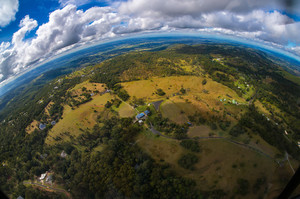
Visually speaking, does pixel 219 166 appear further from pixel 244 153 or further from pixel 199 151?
pixel 244 153

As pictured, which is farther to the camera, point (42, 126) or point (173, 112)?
point (42, 126)

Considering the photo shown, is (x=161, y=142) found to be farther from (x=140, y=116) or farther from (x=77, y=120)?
(x=77, y=120)

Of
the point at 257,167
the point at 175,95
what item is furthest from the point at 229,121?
the point at 175,95

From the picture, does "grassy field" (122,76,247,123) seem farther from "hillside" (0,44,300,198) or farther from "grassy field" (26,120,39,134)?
"grassy field" (26,120,39,134)

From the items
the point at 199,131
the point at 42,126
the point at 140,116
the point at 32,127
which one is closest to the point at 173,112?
the point at 199,131

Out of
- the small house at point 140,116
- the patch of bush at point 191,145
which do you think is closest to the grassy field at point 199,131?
the patch of bush at point 191,145

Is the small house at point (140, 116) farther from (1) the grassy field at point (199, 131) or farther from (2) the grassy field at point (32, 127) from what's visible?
(2) the grassy field at point (32, 127)

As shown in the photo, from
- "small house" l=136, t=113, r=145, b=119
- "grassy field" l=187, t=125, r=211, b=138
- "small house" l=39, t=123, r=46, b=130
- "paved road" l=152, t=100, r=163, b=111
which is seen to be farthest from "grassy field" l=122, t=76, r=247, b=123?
"small house" l=39, t=123, r=46, b=130
